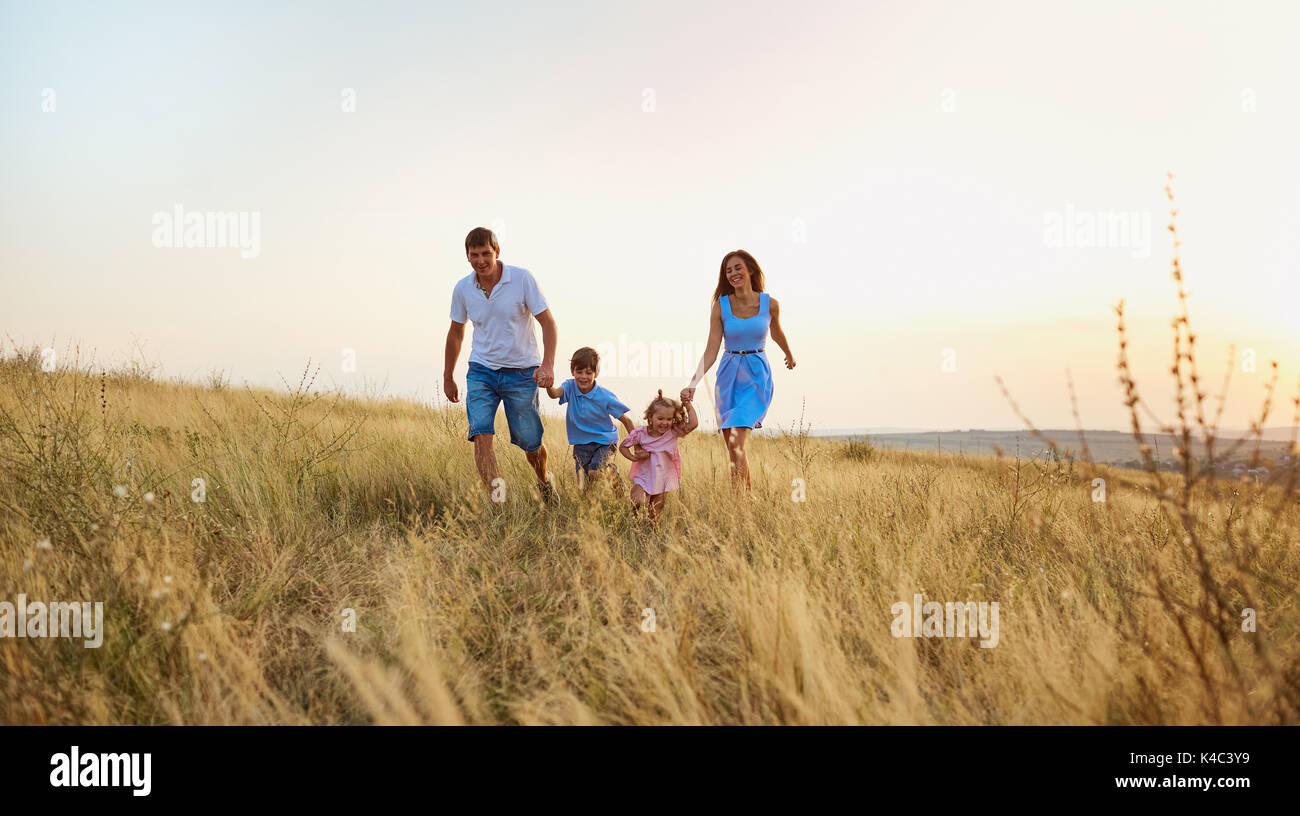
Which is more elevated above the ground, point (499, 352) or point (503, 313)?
point (503, 313)

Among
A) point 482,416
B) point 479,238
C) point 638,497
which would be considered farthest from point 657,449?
point 479,238

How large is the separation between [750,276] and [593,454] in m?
2.01

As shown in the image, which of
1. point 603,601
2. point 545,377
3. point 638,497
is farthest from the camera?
point 545,377

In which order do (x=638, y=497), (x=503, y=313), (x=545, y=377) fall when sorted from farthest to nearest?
(x=503, y=313)
(x=545, y=377)
(x=638, y=497)

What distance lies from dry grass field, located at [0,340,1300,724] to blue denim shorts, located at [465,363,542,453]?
0.54 metres

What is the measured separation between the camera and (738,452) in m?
5.41

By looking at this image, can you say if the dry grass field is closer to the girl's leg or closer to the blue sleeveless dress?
the girl's leg

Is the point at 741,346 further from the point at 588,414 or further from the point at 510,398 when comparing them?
the point at 510,398

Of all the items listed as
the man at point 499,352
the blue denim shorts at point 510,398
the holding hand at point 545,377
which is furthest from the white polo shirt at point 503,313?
the holding hand at point 545,377

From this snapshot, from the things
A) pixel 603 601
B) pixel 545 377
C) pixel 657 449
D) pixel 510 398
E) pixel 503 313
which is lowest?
pixel 603 601

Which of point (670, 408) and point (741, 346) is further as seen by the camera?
point (741, 346)
